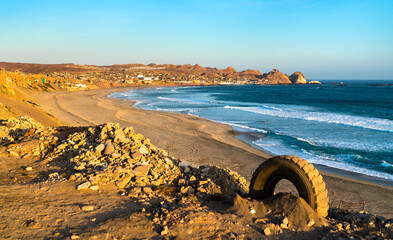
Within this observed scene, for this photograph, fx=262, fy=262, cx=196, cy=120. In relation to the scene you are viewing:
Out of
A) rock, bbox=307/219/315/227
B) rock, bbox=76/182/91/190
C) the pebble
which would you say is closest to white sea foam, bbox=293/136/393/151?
rock, bbox=307/219/315/227

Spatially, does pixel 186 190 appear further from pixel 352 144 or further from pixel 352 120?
pixel 352 120

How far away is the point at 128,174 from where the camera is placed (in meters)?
7.33

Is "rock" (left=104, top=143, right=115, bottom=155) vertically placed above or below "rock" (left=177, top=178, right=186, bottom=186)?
above

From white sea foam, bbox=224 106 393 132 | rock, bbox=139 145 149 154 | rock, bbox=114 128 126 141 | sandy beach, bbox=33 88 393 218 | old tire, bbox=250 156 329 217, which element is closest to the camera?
old tire, bbox=250 156 329 217

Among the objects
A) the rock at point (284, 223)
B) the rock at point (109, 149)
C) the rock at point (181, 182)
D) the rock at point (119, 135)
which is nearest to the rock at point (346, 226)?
the rock at point (284, 223)

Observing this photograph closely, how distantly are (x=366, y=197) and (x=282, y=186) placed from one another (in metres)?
3.39

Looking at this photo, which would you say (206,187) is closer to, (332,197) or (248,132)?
(332,197)

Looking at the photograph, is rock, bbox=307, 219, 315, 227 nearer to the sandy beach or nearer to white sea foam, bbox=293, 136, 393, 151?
the sandy beach

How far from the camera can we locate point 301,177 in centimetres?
600

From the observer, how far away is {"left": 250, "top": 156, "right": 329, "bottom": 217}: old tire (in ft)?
19.3

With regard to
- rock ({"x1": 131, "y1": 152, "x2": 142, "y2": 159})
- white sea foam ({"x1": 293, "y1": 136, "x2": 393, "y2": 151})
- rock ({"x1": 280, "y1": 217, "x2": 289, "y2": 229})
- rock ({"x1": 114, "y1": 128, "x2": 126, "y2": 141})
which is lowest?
white sea foam ({"x1": 293, "y1": 136, "x2": 393, "y2": 151})

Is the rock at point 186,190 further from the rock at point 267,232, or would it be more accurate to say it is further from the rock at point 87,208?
the rock at point 267,232

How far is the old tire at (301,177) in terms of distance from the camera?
5.88 meters

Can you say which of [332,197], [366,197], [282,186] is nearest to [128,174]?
[282,186]
